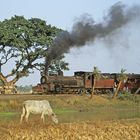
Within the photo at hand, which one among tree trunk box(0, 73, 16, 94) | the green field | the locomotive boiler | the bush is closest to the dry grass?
the green field

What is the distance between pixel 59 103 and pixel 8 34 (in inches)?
1146

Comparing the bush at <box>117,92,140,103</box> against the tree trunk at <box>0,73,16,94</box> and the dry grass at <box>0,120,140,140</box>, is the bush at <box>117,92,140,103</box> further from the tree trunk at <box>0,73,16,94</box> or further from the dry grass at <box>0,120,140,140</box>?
the dry grass at <box>0,120,140,140</box>

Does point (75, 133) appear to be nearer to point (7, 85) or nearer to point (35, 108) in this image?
point (35, 108)

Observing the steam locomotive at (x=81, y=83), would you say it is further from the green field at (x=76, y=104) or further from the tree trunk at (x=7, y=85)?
the green field at (x=76, y=104)

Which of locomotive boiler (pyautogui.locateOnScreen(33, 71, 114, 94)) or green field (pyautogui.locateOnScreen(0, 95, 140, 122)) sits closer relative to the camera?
green field (pyautogui.locateOnScreen(0, 95, 140, 122))

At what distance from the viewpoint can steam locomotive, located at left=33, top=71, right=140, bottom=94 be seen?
68688 millimetres

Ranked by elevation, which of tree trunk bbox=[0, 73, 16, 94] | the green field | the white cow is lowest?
the green field

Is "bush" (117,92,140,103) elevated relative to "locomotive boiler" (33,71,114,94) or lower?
lower

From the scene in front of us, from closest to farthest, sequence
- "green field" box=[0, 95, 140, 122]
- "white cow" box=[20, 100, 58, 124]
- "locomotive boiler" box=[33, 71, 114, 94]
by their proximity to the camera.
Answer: "white cow" box=[20, 100, 58, 124], "green field" box=[0, 95, 140, 122], "locomotive boiler" box=[33, 71, 114, 94]

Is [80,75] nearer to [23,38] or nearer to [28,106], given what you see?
[23,38]

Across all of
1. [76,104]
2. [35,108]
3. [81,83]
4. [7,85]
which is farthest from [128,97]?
[35,108]

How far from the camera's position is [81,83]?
71.8 m

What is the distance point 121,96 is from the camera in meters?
64.8

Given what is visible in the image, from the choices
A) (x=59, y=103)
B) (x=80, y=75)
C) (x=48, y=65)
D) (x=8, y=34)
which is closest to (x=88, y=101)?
(x=59, y=103)
